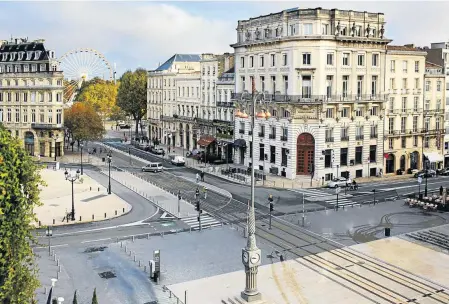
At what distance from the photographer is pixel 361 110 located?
73.6m

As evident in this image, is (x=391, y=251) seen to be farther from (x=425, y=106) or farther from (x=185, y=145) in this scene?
(x=185, y=145)

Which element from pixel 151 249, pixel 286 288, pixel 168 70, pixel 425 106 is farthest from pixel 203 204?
pixel 168 70

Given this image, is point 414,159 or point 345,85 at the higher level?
point 345,85

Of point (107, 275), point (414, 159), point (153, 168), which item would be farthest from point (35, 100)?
point (107, 275)

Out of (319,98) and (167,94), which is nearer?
(319,98)

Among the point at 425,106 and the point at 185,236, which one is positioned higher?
the point at 425,106

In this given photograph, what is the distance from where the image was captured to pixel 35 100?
293ft

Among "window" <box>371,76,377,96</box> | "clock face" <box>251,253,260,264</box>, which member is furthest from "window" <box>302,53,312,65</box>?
"clock face" <box>251,253,260,264</box>

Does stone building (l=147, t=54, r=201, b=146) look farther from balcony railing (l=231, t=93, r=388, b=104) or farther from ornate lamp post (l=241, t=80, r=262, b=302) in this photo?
ornate lamp post (l=241, t=80, r=262, b=302)

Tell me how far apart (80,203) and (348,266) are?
92.3 ft

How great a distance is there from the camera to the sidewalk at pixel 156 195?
5347cm

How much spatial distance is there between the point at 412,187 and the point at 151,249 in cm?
3711

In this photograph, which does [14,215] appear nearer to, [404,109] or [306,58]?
[306,58]

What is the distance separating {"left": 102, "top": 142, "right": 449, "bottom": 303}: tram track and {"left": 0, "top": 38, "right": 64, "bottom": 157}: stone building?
45646 millimetres
